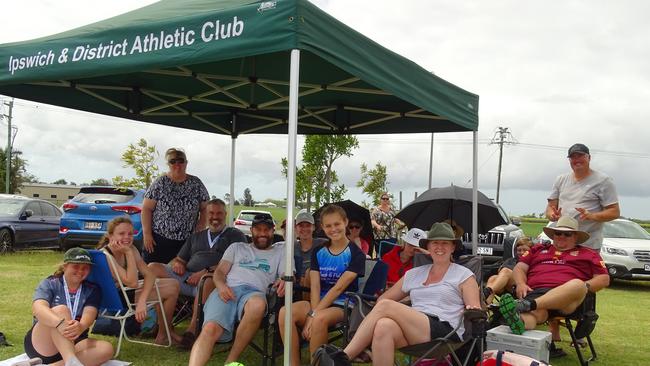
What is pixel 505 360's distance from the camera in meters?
3.33

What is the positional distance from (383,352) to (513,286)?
6.95ft

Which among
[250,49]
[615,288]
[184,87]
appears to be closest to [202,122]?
[184,87]

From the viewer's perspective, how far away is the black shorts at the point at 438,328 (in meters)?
3.28

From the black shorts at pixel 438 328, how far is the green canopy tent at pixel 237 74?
979 millimetres

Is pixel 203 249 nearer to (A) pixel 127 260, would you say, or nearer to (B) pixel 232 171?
(A) pixel 127 260

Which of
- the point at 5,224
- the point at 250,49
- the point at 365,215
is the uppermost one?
the point at 250,49

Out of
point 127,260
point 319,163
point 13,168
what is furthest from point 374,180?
point 13,168

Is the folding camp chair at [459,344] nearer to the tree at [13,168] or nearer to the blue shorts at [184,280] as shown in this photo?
the blue shorts at [184,280]

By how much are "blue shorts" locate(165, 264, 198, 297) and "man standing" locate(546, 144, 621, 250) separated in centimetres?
315

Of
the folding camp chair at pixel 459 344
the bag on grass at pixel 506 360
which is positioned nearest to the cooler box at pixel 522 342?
the bag on grass at pixel 506 360

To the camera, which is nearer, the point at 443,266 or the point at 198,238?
the point at 443,266

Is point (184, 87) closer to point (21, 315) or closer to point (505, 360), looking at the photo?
point (21, 315)

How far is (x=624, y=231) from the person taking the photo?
1116cm

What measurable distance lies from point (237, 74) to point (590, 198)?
320cm
